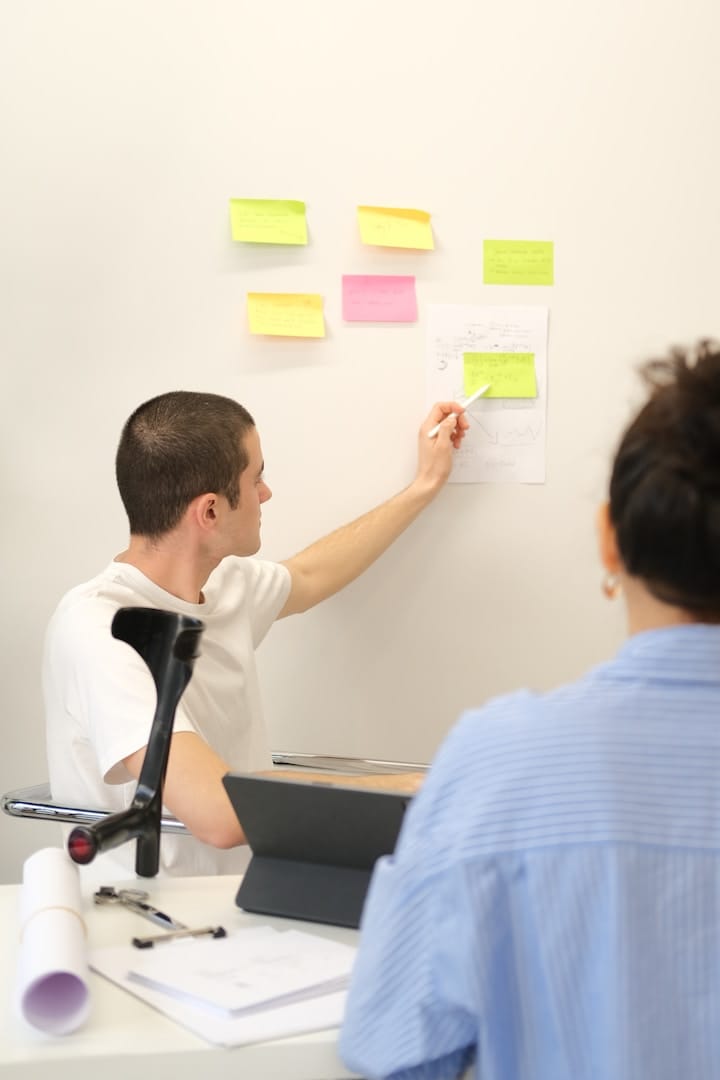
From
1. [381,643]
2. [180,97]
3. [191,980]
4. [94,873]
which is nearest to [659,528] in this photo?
[191,980]

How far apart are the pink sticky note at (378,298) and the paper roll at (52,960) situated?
1372 millimetres

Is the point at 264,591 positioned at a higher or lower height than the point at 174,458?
lower

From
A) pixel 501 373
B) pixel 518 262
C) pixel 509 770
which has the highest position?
pixel 518 262

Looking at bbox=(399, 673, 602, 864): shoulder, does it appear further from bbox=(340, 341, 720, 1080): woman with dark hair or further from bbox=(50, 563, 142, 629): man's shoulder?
bbox=(50, 563, 142, 629): man's shoulder

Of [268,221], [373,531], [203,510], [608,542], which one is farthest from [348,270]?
[608,542]

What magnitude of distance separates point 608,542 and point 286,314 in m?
1.43

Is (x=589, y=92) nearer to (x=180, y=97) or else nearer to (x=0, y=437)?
(x=180, y=97)

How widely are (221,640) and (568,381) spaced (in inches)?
35.0

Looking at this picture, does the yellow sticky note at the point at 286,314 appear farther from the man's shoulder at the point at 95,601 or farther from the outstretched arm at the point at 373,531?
the man's shoulder at the point at 95,601

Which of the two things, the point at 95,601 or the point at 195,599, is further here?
the point at 195,599

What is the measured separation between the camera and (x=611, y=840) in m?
0.91

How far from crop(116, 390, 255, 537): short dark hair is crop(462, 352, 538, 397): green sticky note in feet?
1.80

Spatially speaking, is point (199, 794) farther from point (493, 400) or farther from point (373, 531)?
point (493, 400)

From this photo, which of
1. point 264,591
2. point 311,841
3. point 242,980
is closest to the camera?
point 242,980
